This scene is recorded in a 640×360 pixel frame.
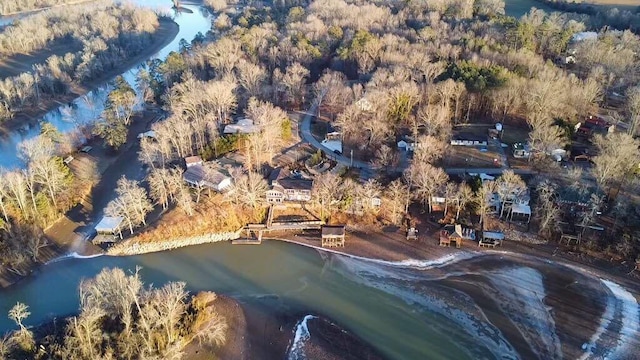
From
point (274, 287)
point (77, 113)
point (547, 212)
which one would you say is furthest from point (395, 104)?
point (77, 113)

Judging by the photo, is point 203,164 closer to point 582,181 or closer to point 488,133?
point 488,133

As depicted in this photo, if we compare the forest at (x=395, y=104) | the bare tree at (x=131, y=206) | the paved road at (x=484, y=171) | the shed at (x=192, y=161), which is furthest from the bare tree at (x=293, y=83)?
the bare tree at (x=131, y=206)

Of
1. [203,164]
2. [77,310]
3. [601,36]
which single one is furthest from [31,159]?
[601,36]

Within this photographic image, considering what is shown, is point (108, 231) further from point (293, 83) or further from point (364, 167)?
point (293, 83)

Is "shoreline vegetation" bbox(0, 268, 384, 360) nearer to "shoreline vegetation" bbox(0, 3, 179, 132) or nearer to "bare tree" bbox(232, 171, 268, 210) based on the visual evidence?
"bare tree" bbox(232, 171, 268, 210)

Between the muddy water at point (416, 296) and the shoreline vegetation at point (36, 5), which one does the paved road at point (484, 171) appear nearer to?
the muddy water at point (416, 296)

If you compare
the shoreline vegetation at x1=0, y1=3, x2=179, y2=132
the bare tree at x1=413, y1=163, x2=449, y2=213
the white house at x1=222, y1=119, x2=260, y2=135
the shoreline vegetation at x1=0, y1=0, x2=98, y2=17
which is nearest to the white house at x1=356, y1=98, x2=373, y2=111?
the white house at x1=222, y1=119, x2=260, y2=135
